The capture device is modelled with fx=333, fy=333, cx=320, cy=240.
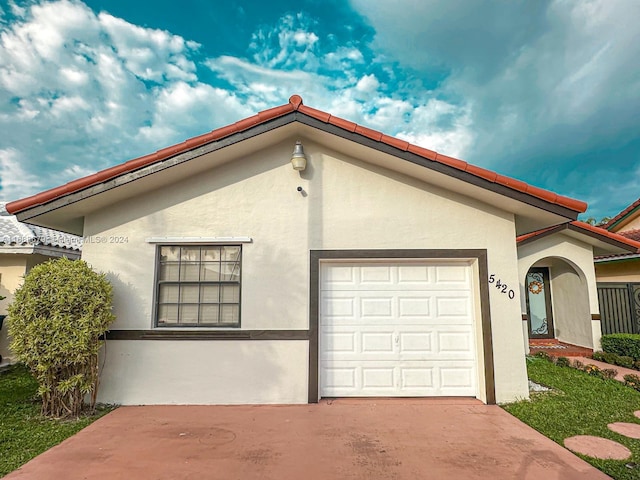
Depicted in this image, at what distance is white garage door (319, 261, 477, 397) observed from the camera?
222 inches

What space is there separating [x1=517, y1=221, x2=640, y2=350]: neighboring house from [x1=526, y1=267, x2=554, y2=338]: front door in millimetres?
34

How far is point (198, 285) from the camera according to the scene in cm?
577

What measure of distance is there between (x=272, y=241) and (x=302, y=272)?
2.44 ft

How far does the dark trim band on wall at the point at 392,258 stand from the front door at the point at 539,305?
24.1 ft

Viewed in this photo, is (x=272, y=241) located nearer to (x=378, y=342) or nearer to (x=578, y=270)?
(x=378, y=342)

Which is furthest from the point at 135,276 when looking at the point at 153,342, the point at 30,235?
the point at 30,235

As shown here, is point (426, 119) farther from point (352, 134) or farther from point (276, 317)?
point (276, 317)

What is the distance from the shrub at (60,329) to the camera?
4602 mm

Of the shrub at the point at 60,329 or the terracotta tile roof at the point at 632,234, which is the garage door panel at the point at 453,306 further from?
the terracotta tile roof at the point at 632,234

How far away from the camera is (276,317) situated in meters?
5.56

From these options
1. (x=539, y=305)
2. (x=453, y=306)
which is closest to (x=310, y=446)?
(x=453, y=306)

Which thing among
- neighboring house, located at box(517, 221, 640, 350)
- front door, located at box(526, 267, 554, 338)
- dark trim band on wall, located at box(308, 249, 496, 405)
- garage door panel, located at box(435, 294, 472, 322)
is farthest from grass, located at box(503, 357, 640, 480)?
front door, located at box(526, 267, 554, 338)

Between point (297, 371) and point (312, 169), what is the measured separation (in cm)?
344

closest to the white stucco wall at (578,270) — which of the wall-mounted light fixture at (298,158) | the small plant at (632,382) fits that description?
the small plant at (632,382)
